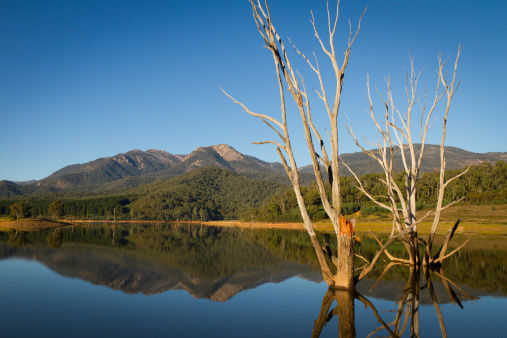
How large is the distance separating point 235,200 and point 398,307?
165 m

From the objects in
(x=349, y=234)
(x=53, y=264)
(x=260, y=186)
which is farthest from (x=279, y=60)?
(x=260, y=186)

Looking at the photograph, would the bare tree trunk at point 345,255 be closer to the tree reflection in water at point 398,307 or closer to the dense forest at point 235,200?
the tree reflection in water at point 398,307

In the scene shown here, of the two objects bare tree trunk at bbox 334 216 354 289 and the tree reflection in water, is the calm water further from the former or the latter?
bare tree trunk at bbox 334 216 354 289

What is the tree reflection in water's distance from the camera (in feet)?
22.1

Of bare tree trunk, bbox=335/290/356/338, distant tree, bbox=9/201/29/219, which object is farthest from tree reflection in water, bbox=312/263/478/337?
distant tree, bbox=9/201/29/219

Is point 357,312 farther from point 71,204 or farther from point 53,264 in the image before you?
point 71,204

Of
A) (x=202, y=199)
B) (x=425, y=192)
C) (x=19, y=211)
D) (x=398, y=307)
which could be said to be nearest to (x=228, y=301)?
(x=398, y=307)

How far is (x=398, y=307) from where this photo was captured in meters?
8.41

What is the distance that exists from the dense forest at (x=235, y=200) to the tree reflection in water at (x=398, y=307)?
20.2 metres

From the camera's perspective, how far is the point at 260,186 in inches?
7293

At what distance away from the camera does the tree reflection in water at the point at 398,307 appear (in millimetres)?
6738

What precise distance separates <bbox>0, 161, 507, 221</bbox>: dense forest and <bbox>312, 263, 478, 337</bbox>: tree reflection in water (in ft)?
66.1

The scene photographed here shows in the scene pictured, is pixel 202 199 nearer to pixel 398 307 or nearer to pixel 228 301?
pixel 228 301

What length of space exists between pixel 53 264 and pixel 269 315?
1302 cm
